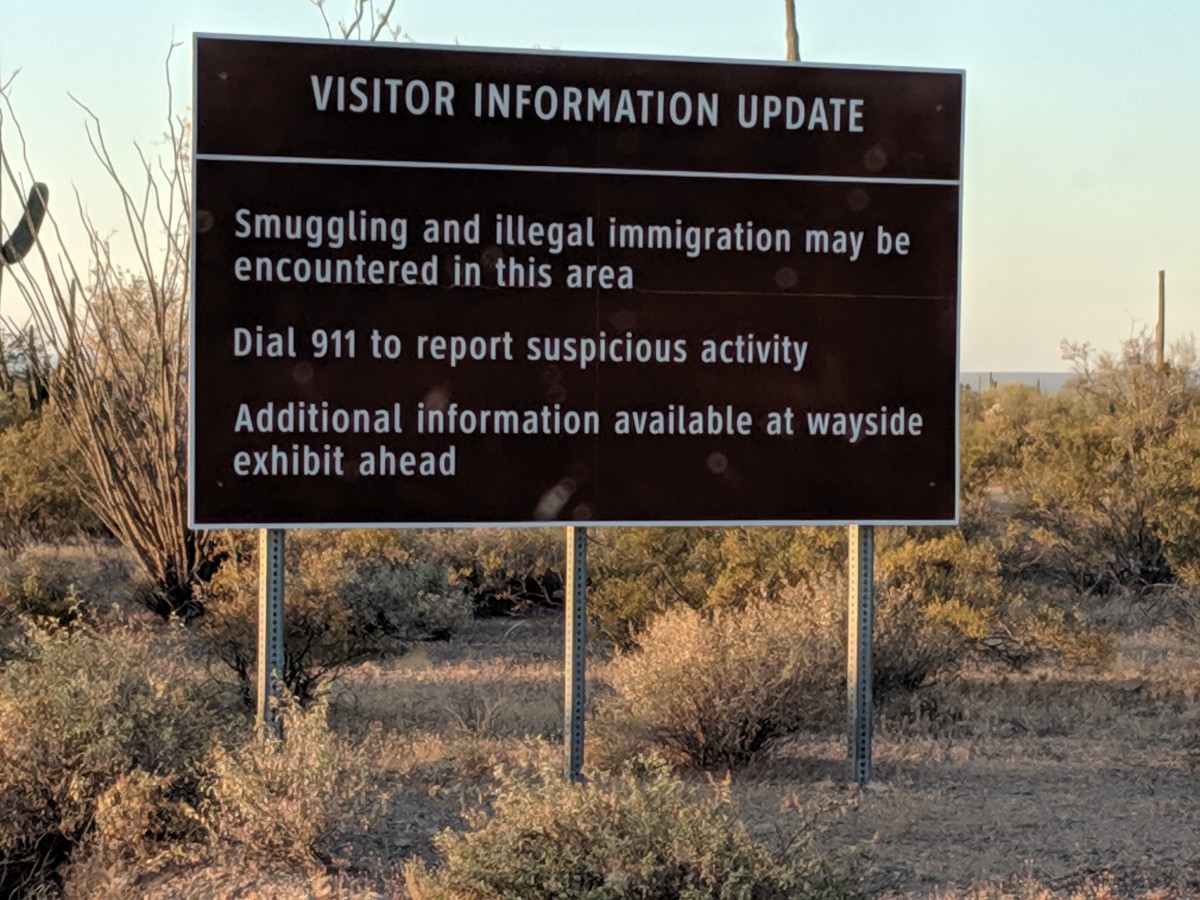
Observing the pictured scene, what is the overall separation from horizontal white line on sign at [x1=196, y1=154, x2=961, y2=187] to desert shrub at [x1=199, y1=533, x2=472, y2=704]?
2951mm

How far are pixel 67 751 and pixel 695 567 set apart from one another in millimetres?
6800

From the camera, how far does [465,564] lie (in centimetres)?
1700

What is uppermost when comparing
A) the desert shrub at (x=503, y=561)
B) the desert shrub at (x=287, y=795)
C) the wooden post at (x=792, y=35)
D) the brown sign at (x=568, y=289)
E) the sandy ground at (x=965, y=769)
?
the wooden post at (x=792, y=35)

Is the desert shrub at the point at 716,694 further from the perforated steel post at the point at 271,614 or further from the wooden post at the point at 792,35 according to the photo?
the wooden post at the point at 792,35

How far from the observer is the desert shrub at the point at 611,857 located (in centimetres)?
546

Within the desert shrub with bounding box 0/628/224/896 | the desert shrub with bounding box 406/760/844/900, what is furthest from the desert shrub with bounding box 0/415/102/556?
the desert shrub with bounding box 406/760/844/900

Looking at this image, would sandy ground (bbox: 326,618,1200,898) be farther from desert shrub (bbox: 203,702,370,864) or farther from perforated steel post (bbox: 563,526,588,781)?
desert shrub (bbox: 203,702,370,864)

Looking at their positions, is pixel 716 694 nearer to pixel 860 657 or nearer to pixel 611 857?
pixel 860 657

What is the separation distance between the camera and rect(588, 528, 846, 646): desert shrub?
495 inches

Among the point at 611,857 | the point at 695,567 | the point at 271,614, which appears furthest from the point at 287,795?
the point at 695,567

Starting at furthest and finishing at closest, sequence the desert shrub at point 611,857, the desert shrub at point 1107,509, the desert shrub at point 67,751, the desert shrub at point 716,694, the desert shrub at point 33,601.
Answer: the desert shrub at point 1107,509 < the desert shrub at point 33,601 < the desert shrub at point 716,694 < the desert shrub at point 67,751 < the desert shrub at point 611,857

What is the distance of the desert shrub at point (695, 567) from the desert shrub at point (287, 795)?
5892 millimetres

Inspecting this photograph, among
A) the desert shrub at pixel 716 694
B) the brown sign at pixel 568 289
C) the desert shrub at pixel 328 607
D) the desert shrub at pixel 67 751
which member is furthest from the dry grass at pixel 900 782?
the brown sign at pixel 568 289

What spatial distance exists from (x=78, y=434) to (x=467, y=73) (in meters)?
9.04
